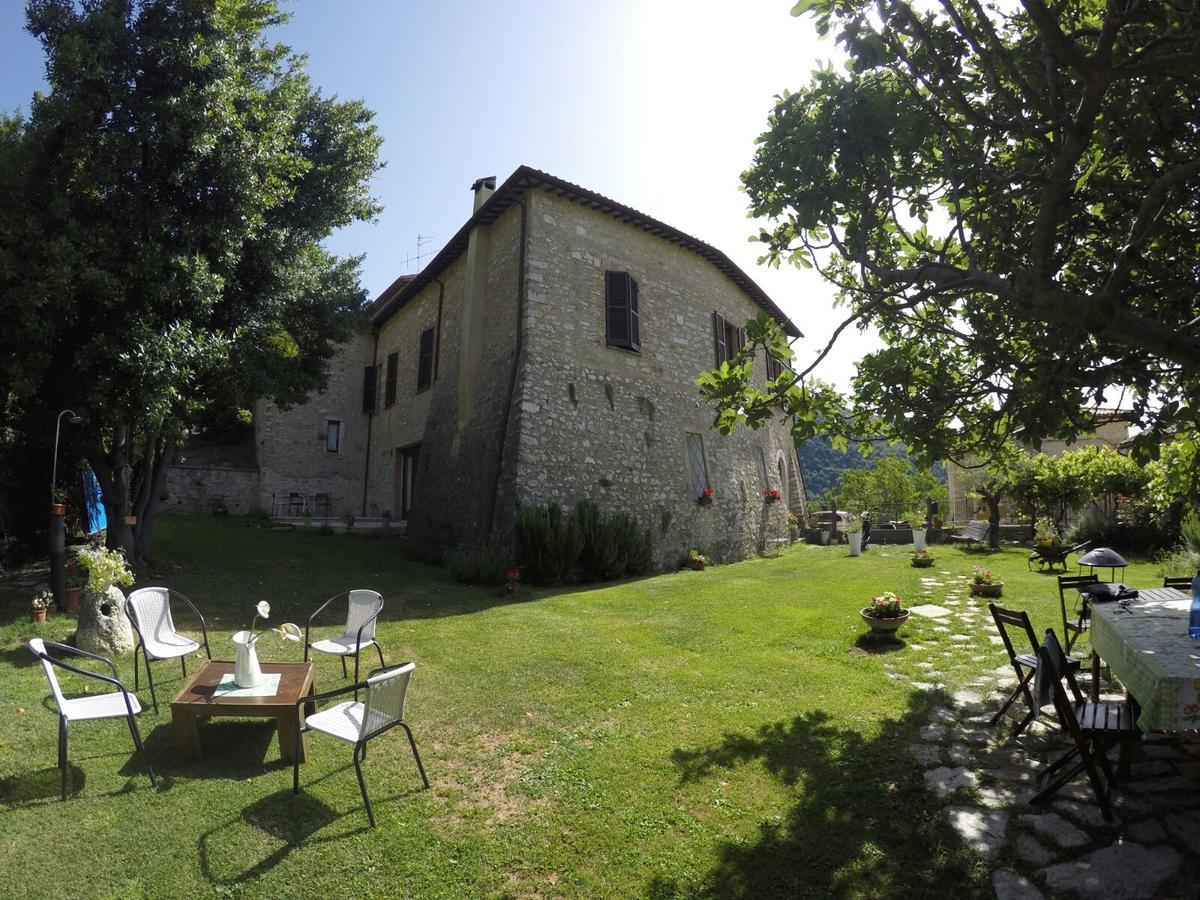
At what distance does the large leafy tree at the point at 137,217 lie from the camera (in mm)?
7777

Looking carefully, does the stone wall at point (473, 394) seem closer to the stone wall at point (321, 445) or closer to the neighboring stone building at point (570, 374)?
the neighboring stone building at point (570, 374)

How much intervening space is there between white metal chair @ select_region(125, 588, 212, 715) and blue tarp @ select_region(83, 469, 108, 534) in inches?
242

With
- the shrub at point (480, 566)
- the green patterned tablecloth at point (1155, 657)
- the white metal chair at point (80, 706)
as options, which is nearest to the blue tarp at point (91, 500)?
the shrub at point (480, 566)

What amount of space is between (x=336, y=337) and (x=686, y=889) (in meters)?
12.2

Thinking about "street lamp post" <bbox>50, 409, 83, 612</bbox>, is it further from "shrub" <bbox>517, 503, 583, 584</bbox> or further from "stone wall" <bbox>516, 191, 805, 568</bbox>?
"stone wall" <bbox>516, 191, 805, 568</bbox>

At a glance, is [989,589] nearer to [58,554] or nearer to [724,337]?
[724,337]

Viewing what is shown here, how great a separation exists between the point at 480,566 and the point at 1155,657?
30.9 feet

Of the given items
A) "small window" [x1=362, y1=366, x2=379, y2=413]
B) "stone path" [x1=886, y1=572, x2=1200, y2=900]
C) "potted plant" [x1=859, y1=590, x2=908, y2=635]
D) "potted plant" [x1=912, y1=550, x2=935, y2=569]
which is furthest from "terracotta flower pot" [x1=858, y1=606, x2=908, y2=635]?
"small window" [x1=362, y1=366, x2=379, y2=413]

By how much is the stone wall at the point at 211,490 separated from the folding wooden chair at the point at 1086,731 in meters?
21.8

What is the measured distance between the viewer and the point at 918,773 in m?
4.15

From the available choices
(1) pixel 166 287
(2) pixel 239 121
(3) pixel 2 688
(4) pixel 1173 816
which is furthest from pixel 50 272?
(4) pixel 1173 816

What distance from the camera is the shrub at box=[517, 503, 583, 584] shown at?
11594 millimetres

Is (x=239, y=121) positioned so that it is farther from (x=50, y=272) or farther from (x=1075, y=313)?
(x=1075, y=313)

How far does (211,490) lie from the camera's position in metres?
20.5
